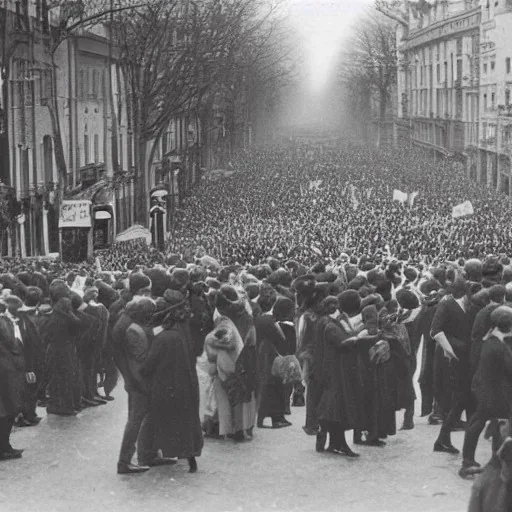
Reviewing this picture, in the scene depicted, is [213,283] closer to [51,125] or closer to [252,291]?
[252,291]

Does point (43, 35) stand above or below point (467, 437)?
above

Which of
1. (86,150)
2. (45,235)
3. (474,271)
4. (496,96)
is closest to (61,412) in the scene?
(474,271)

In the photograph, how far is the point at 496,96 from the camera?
69250 millimetres

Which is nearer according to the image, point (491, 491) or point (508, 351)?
point (491, 491)

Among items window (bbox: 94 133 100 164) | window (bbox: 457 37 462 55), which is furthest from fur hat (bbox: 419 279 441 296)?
window (bbox: 457 37 462 55)

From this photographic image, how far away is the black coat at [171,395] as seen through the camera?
35.0 ft

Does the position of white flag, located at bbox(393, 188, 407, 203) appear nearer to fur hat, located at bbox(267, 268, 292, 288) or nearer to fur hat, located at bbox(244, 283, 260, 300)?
fur hat, located at bbox(267, 268, 292, 288)

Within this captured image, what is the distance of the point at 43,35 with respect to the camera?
123 feet

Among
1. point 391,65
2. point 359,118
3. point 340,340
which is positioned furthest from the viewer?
point 359,118

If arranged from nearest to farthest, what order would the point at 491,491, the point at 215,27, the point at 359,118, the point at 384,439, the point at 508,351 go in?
1. the point at 491,491
2. the point at 508,351
3. the point at 384,439
4. the point at 215,27
5. the point at 359,118

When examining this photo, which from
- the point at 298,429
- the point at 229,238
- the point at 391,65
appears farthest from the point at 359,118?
the point at 298,429

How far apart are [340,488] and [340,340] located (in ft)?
4.81

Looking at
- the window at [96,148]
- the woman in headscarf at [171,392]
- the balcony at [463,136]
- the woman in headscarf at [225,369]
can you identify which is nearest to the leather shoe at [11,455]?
the woman in headscarf at [171,392]

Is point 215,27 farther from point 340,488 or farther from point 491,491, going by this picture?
point 491,491
